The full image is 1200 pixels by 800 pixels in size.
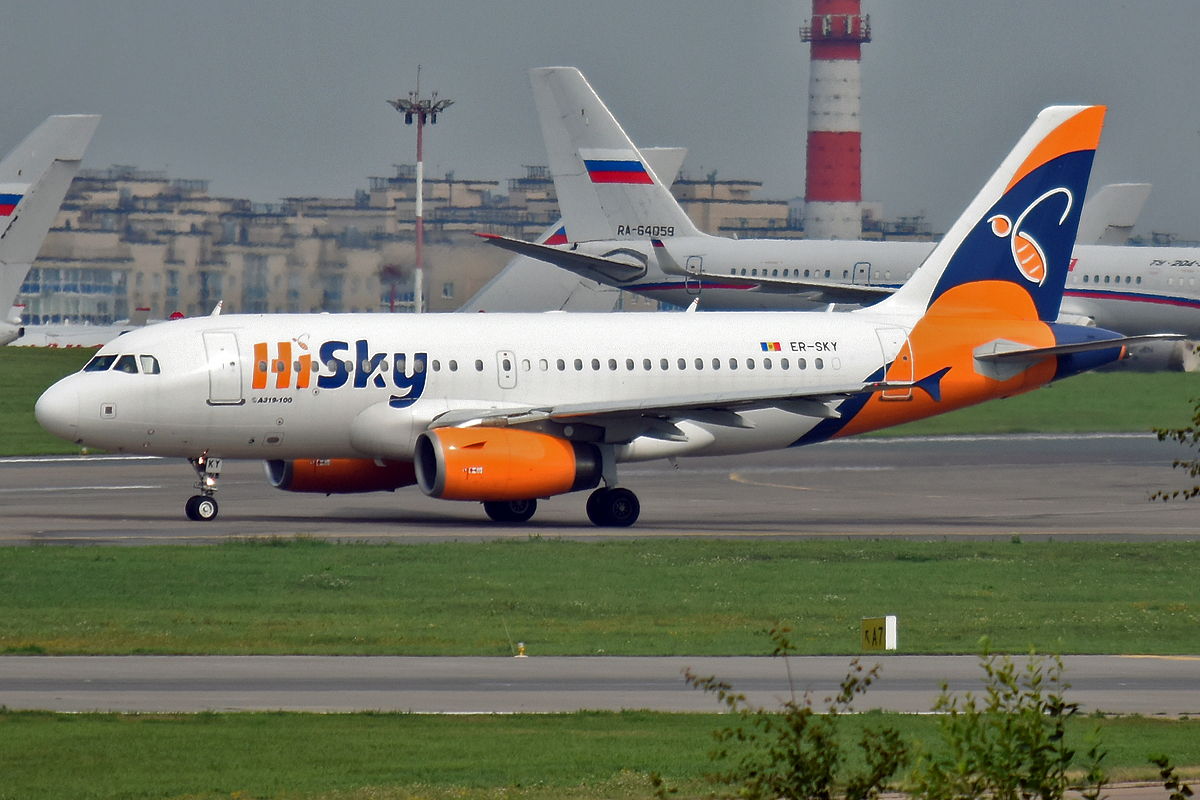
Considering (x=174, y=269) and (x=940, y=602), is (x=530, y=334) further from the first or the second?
Result: (x=174, y=269)

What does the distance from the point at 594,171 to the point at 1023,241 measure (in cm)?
3605

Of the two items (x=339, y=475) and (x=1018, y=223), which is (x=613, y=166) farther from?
(x=339, y=475)

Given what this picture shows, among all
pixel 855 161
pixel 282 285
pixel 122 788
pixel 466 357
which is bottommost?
pixel 122 788

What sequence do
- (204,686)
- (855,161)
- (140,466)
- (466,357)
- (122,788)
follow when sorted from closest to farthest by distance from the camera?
(122,788), (204,686), (466,357), (140,466), (855,161)

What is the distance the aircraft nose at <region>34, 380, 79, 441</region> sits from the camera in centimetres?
3562

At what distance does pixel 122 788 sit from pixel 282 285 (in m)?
76.6

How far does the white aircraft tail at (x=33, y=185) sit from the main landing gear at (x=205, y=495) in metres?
5.19

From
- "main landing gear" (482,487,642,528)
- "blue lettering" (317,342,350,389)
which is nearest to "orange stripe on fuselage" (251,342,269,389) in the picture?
"blue lettering" (317,342,350,389)

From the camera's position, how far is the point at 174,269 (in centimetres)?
9938

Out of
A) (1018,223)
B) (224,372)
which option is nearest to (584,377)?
(224,372)

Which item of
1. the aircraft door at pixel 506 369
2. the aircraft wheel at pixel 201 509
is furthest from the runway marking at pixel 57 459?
the aircraft door at pixel 506 369

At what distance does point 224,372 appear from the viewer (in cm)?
3622

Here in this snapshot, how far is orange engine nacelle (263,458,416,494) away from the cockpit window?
400 centimetres

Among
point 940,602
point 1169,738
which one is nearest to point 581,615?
point 940,602
